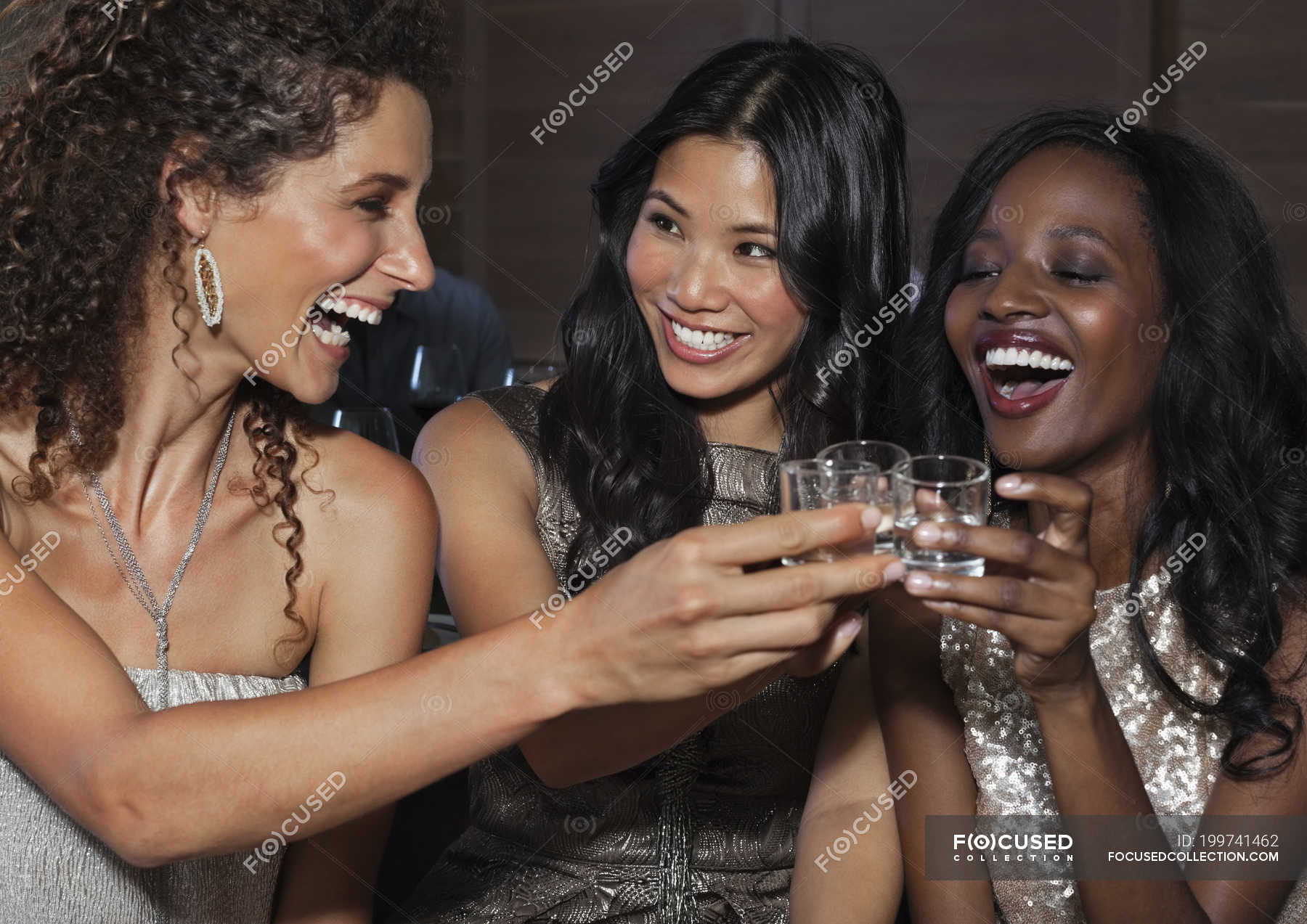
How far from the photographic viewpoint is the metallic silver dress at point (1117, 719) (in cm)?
184

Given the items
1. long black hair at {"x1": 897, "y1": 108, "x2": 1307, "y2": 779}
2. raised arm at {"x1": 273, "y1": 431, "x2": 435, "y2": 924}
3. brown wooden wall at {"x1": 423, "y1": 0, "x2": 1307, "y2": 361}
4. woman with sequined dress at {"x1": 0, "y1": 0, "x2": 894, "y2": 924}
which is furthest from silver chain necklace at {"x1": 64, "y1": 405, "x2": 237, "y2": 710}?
brown wooden wall at {"x1": 423, "y1": 0, "x2": 1307, "y2": 361}

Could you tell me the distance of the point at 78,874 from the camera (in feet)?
5.29

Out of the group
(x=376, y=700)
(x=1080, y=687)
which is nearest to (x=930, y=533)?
(x=1080, y=687)

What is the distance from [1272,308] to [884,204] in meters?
0.64

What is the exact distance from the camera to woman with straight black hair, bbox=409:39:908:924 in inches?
81.3

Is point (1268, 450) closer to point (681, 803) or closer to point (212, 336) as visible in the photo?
point (681, 803)

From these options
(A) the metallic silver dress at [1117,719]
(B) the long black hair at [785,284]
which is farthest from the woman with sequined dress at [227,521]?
(A) the metallic silver dress at [1117,719]

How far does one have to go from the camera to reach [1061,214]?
1896 millimetres

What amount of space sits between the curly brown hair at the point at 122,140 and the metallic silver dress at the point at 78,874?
1.19 feet

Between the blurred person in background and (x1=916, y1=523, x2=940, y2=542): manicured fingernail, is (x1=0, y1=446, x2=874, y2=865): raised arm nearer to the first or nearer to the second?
(x1=916, y1=523, x2=940, y2=542): manicured fingernail

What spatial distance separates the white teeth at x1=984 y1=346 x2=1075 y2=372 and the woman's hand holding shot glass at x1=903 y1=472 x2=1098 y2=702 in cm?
39

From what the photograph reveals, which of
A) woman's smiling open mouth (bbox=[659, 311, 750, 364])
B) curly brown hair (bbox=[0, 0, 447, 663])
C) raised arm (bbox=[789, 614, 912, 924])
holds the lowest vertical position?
raised arm (bbox=[789, 614, 912, 924])

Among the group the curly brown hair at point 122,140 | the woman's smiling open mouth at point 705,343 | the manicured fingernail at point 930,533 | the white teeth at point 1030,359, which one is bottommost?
the woman's smiling open mouth at point 705,343

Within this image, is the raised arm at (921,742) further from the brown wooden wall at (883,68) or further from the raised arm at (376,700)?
the brown wooden wall at (883,68)
